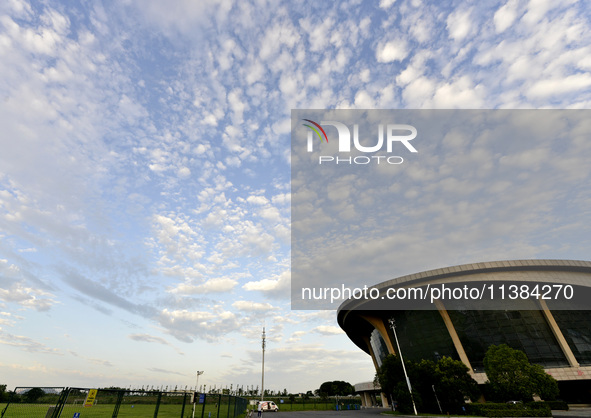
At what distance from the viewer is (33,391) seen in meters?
11.9

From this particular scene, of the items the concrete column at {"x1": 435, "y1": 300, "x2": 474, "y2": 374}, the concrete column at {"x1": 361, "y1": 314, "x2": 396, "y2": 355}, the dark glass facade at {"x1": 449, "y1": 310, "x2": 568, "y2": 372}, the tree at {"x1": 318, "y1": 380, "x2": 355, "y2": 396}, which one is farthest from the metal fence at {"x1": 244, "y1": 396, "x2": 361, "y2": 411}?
the dark glass facade at {"x1": 449, "y1": 310, "x2": 568, "y2": 372}

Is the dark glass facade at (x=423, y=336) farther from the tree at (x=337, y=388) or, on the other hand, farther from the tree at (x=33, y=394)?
the tree at (x=337, y=388)

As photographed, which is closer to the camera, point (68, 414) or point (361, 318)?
point (68, 414)

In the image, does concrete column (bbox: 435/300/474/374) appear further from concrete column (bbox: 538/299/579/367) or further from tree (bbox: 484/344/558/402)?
tree (bbox: 484/344/558/402)

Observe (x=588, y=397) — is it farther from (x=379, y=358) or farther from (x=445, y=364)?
(x=379, y=358)

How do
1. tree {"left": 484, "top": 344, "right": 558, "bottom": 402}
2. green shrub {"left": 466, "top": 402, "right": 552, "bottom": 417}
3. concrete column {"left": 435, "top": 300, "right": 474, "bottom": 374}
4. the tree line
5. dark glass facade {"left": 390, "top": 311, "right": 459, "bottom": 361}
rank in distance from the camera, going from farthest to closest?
dark glass facade {"left": 390, "top": 311, "right": 459, "bottom": 361}
concrete column {"left": 435, "top": 300, "right": 474, "bottom": 374}
the tree line
tree {"left": 484, "top": 344, "right": 558, "bottom": 402}
green shrub {"left": 466, "top": 402, "right": 552, "bottom": 417}

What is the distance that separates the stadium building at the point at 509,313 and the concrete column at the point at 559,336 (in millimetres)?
81

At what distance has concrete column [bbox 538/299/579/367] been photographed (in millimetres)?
41156

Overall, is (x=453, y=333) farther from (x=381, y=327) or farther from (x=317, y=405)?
(x=317, y=405)

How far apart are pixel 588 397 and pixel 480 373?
13.6 m

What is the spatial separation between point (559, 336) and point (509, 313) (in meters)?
5.91

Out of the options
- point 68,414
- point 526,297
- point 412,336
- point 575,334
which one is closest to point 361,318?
point 412,336

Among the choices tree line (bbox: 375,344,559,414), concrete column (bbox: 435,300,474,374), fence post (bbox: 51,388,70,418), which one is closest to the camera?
fence post (bbox: 51,388,70,418)

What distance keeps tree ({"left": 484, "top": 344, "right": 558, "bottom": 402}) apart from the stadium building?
13488 millimetres
